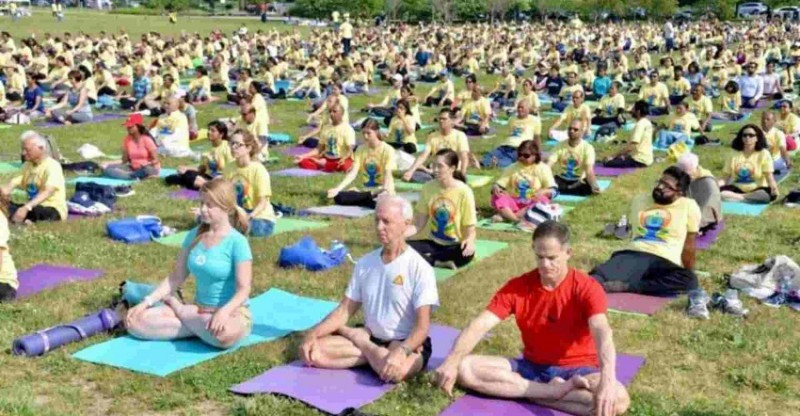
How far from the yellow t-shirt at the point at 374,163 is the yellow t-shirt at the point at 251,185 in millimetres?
1858

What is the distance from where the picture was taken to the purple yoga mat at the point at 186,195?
12.8 metres

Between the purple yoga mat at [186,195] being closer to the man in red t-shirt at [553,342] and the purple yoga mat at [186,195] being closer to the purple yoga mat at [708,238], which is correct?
the purple yoga mat at [708,238]

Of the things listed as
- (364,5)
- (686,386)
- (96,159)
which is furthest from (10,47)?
(364,5)

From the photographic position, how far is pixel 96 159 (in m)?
15.8

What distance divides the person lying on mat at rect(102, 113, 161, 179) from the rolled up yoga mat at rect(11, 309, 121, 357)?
6.75 metres

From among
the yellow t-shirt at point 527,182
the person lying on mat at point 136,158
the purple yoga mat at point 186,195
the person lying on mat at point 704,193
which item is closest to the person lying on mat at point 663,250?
the person lying on mat at point 704,193

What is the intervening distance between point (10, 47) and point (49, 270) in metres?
22.7

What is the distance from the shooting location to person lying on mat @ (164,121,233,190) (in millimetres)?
12387

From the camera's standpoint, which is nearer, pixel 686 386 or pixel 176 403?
pixel 176 403

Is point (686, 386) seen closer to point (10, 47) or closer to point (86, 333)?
point (86, 333)

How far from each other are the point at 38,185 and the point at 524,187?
575 cm

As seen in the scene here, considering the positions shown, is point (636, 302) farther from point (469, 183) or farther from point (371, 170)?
point (469, 183)

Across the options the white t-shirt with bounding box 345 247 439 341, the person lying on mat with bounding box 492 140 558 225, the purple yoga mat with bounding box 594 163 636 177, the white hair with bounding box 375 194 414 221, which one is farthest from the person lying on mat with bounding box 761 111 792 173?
the white hair with bounding box 375 194 414 221

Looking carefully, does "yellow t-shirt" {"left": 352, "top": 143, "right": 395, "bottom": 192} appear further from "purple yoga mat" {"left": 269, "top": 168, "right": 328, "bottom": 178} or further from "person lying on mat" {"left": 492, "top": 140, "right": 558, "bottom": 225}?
"purple yoga mat" {"left": 269, "top": 168, "right": 328, "bottom": 178}
